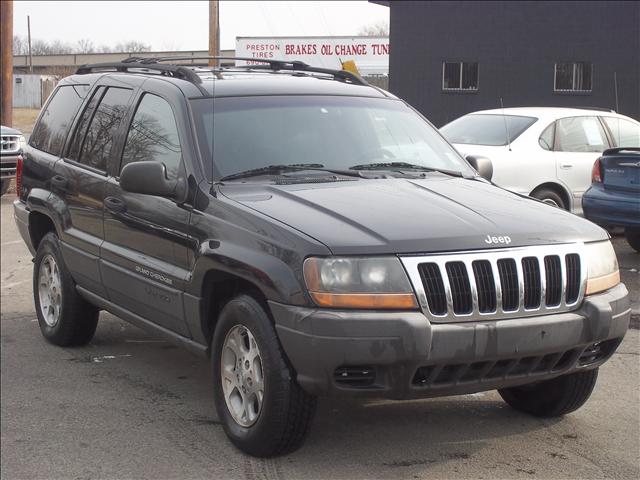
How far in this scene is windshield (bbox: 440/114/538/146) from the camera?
462 inches

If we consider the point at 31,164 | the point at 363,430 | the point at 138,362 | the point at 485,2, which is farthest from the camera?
the point at 485,2

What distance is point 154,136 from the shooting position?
580 centimetres

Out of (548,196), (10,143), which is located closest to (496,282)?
(548,196)

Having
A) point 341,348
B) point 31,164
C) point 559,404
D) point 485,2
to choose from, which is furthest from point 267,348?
point 485,2

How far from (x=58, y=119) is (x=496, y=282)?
4055 mm

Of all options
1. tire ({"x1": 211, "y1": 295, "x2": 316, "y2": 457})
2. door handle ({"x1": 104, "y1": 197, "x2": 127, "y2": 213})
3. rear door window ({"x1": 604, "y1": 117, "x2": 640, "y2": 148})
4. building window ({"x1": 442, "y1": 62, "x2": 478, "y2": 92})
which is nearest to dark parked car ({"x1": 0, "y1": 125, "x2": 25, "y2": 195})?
rear door window ({"x1": 604, "y1": 117, "x2": 640, "y2": 148})

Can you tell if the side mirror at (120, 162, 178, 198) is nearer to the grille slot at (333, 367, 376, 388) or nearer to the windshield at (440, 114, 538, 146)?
the grille slot at (333, 367, 376, 388)

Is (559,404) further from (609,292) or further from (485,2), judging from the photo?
(485,2)

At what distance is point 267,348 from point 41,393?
2.11m

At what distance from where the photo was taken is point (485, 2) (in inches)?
1158

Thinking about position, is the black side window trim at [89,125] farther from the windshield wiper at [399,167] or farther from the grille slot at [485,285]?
the grille slot at [485,285]

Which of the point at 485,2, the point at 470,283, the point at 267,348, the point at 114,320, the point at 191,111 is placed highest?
the point at 485,2

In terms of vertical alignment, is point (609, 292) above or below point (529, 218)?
below

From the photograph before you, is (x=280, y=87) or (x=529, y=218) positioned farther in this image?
(x=280, y=87)
